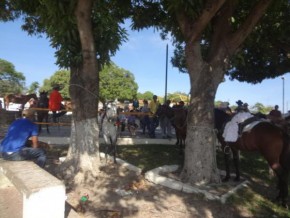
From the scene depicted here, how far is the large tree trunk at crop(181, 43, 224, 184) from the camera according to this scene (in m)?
7.27

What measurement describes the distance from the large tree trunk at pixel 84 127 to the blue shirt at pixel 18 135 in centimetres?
187

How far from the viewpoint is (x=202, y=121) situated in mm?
7285

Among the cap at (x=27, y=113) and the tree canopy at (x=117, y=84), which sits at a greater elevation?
the tree canopy at (x=117, y=84)

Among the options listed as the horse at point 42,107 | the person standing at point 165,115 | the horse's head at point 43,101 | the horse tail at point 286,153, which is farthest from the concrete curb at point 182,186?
the horse's head at point 43,101

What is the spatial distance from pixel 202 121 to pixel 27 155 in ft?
12.0

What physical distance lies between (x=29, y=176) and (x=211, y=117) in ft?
13.8

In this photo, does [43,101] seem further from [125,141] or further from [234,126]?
[234,126]

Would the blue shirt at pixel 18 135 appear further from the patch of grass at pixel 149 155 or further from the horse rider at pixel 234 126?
the horse rider at pixel 234 126

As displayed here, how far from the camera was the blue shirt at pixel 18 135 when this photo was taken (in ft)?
19.3

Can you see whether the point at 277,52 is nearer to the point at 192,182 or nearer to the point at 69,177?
the point at 192,182

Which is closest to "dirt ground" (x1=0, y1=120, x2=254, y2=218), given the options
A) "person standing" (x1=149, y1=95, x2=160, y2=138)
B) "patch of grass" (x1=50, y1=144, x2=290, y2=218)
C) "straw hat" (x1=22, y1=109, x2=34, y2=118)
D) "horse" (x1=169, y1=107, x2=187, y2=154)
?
"patch of grass" (x1=50, y1=144, x2=290, y2=218)

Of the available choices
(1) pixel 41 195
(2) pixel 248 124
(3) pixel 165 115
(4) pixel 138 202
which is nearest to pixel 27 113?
(1) pixel 41 195

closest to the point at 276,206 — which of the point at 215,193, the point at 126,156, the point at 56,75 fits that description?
the point at 215,193

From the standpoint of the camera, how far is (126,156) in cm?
974
